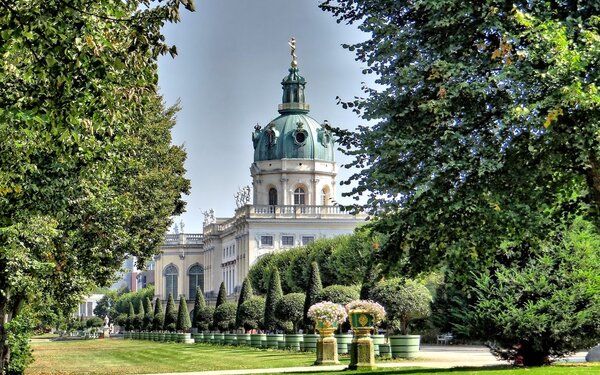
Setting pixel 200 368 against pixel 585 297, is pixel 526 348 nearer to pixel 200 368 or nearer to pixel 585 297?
pixel 585 297

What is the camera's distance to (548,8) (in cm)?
1702

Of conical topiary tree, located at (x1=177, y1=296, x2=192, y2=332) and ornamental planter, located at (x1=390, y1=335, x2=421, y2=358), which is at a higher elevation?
conical topiary tree, located at (x1=177, y1=296, x2=192, y2=332)

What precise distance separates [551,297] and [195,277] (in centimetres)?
13042

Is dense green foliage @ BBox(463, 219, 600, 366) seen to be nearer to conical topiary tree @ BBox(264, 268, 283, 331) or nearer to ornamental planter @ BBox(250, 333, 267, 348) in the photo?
ornamental planter @ BBox(250, 333, 267, 348)

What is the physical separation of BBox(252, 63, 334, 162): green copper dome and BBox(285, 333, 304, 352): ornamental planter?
260ft

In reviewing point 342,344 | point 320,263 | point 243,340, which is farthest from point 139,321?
point 342,344

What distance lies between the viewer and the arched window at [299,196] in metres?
127

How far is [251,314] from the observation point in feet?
224

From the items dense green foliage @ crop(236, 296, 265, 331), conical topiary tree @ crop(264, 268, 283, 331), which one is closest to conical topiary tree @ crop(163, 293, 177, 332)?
dense green foliage @ crop(236, 296, 265, 331)

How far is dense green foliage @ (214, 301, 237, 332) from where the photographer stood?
7419cm

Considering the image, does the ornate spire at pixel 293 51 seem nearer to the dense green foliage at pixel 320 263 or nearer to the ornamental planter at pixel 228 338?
→ the dense green foliage at pixel 320 263

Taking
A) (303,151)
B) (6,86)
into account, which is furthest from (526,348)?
(303,151)

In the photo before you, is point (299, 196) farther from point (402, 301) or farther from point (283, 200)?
point (402, 301)

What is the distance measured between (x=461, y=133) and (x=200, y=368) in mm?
18875
